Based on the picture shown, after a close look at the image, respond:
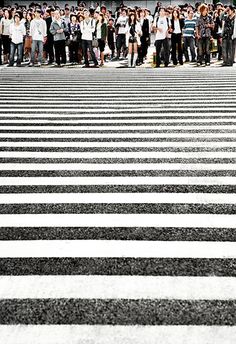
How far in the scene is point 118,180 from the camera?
7270 mm

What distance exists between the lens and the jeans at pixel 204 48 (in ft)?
69.3

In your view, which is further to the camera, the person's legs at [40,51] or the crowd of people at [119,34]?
the person's legs at [40,51]

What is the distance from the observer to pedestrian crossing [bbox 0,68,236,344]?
13.1 feet

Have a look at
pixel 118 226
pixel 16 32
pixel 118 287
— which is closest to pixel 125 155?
pixel 118 226

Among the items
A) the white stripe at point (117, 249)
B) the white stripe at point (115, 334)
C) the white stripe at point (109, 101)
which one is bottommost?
the white stripe at point (109, 101)

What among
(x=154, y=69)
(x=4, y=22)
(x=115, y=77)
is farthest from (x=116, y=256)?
(x=4, y=22)

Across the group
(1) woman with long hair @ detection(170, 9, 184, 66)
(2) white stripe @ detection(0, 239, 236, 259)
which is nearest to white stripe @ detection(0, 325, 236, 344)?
(2) white stripe @ detection(0, 239, 236, 259)

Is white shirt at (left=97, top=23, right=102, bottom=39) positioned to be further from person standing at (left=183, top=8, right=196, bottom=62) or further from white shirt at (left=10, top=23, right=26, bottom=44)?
person standing at (left=183, top=8, right=196, bottom=62)

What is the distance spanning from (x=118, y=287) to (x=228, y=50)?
17627 mm

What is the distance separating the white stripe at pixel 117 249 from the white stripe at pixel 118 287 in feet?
1.45

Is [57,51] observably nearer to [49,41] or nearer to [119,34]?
[49,41]

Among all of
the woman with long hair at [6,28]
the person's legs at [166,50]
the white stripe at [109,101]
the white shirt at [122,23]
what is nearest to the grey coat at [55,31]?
the woman with long hair at [6,28]

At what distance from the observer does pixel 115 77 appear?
18.3m

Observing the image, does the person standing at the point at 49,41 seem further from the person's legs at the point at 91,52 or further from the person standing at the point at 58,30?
the person's legs at the point at 91,52
